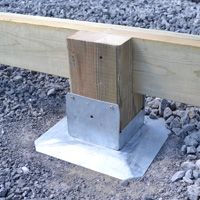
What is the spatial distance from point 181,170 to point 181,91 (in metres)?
0.38

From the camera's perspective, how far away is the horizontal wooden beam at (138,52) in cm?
180

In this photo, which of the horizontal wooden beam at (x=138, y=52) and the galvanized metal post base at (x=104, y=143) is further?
the galvanized metal post base at (x=104, y=143)

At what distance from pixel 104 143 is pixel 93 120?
137 millimetres

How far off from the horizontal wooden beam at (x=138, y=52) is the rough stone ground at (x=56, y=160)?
32 cm

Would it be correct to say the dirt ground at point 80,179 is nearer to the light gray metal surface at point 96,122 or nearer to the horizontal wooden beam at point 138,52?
the light gray metal surface at point 96,122

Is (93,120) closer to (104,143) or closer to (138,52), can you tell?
(104,143)

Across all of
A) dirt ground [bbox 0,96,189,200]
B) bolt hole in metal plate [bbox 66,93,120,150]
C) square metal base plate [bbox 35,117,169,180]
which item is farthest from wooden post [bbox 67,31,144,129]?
dirt ground [bbox 0,96,189,200]

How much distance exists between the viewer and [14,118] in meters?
2.41

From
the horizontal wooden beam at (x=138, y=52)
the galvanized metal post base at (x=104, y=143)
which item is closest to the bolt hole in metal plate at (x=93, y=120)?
the galvanized metal post base at (x=104, y=143)

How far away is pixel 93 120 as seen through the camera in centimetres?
203

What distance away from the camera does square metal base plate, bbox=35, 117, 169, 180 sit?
1931 mm

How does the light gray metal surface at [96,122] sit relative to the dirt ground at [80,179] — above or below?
above

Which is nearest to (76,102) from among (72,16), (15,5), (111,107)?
(111,107)

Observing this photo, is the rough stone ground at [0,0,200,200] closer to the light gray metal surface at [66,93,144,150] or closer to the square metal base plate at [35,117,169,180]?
the square metal base plate at [35,117,169,180]
